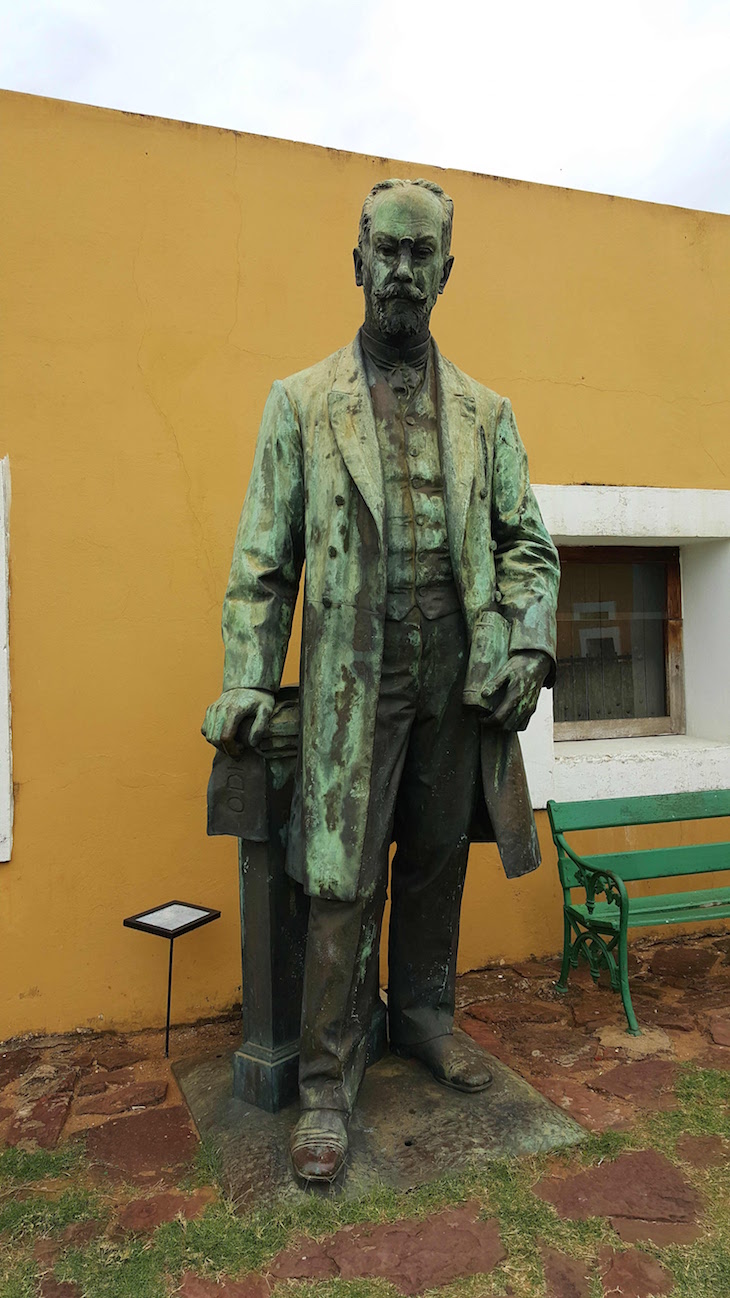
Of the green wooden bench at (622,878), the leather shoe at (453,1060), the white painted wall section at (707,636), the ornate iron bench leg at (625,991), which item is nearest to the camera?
the leather shoe at (453,1060)

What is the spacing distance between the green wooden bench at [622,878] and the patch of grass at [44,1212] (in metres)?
1.86

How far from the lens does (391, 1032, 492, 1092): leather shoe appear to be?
258 cm

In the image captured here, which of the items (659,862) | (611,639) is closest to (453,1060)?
(659,862)

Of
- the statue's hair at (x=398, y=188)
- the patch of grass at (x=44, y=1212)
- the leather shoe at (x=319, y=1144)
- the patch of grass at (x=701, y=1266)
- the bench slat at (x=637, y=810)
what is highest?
the statue's hair at (x=398, y=188)

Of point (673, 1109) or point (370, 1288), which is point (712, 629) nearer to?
point (673, 1109)

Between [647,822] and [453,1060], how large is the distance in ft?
5.18

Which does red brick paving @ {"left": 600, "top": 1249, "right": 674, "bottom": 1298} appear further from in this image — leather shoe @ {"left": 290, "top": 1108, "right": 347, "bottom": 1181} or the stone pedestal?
the stone pedestal

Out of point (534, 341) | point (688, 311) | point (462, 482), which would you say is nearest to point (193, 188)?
point (534, 341)

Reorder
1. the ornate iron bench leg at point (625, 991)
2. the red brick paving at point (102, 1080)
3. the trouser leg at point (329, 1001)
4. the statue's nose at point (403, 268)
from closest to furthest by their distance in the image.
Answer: the statue's nose at point (403, 268)
the trouser leg at point (329, 1001)
the red brick paving at point (102, 1080)
the ornate iron bench leg at point (625, 991)

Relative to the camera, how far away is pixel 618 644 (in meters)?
4.52

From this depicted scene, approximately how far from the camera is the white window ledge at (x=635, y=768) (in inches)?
A: 158

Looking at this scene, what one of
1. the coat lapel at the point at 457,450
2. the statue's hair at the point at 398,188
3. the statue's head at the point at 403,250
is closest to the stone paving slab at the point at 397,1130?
the coat lapel at the point at 457,450

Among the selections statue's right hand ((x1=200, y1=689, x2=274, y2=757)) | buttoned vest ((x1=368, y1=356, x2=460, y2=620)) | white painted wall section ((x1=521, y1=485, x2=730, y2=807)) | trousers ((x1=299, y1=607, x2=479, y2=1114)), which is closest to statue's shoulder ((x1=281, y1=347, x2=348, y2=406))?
buttoned vest ((x1=368, y1=356, x2=460, y2=620))

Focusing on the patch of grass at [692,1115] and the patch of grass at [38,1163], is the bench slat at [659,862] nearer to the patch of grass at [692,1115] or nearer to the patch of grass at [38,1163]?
the patch of grass at [692,1115]
